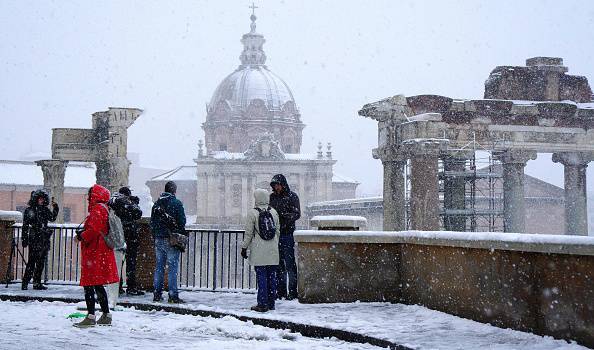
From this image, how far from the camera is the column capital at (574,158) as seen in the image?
25.1 metres

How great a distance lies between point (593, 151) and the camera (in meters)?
24.5

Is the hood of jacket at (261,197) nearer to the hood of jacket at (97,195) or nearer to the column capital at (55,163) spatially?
the hood of jacket at (97,195)

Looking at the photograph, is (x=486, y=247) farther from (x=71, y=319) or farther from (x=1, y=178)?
(x=1, y=178)

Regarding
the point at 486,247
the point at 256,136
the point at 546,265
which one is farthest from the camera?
the point at 256,136

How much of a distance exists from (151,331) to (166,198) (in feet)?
8.71

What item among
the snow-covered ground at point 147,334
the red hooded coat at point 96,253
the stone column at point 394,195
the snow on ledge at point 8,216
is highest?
the stone column at point 394,195

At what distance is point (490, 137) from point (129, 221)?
14.8 metres

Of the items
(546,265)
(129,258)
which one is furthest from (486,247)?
(129,258)

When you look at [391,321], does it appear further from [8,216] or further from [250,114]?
[250,114]

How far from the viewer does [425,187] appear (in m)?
21.2

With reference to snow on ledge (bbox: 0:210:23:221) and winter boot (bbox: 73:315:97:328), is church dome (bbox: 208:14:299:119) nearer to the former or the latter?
snow on ledge (bbox: 0:210:23:221)

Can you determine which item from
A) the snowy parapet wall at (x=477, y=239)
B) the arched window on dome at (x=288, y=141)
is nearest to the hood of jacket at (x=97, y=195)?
the snowy parapet wall at (x=477, y=239)

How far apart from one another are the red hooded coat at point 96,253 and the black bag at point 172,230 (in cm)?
189

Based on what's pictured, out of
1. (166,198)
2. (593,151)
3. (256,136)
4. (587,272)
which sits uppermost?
(256,136)
